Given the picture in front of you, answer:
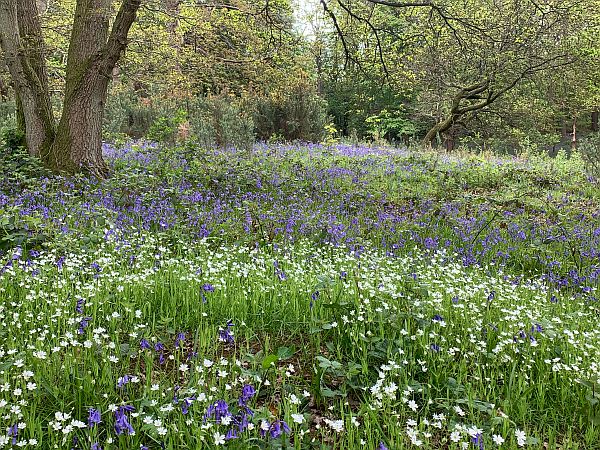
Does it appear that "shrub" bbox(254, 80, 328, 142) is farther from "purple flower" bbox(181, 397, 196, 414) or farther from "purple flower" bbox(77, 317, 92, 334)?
"purple flower" bbox(181, 397, 196, 414)

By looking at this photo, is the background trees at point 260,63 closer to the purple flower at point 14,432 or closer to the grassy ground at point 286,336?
the grassy ground at point 286,336

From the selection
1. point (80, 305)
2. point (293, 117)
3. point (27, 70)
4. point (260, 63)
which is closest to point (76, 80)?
point (27, 70)

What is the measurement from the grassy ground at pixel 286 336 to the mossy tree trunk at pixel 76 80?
2.39 meters

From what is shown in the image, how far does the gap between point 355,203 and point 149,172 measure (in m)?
4.21

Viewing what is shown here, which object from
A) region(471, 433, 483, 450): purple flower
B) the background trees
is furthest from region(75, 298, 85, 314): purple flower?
the background trees

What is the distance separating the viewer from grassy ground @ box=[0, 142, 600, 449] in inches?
93.6

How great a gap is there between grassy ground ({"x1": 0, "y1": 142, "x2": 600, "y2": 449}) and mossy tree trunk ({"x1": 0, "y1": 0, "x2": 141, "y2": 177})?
7.85ft

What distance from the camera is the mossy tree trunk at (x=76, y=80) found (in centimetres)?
907

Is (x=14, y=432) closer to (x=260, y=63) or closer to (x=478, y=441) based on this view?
(x=478, y=441)

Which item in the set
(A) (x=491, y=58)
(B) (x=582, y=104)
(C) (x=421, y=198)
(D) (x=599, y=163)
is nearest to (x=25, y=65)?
(C) (x=421, y=198)

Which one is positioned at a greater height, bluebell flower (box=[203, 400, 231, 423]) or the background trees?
the background trees

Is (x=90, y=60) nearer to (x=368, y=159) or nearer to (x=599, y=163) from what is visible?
(x=368, y=159)

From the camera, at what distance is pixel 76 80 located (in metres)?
9.16

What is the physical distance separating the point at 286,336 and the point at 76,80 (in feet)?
26.2
